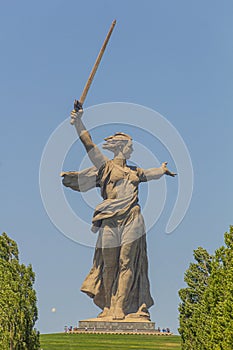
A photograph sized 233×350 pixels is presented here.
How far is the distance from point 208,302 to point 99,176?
21.8 meters

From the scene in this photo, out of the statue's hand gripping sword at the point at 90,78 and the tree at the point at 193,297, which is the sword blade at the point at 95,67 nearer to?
the statue's hand gripping sword at the point at 90,78

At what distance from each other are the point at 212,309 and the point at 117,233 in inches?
867

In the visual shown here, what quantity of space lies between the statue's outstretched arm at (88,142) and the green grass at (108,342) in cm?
1128

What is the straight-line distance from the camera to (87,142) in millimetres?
64875

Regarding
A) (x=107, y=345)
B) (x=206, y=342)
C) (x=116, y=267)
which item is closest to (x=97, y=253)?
(x=116, y=267)

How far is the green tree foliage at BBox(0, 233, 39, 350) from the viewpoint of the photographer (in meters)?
48.7

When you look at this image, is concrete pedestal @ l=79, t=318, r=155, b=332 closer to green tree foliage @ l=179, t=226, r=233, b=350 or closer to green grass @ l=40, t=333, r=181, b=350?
green grass @ l=40, t=333, r=181, b=350

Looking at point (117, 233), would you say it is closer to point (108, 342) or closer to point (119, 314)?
point (119, 314)

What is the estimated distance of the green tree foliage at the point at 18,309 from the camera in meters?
48.7

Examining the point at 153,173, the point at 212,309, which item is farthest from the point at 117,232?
the point at 212,309

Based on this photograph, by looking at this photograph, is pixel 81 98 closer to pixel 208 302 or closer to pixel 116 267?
pixel 116 267

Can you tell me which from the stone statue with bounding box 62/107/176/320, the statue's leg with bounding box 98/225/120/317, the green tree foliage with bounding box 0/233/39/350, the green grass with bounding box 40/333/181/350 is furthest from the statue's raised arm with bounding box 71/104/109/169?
the green tree foliage with bounding box 0/233/39/350

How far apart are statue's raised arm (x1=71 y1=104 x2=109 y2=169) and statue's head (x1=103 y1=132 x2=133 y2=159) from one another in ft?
2.41

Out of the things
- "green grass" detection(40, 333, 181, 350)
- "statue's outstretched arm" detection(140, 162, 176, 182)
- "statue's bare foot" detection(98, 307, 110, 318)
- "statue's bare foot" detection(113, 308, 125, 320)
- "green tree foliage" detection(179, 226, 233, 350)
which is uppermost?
"statue's outstretched arm" detection(140, 162, 176, 182)
